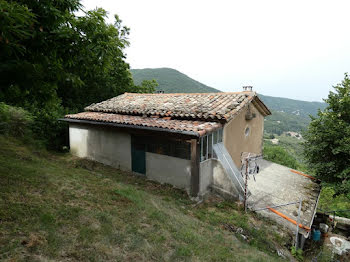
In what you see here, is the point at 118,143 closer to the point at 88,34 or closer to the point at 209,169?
the point at 209,169

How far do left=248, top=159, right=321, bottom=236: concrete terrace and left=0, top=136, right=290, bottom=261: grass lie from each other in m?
0.83

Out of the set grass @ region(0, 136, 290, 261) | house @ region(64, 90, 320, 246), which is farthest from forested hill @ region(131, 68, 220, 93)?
grass @ region(0, 136, 290, 261)

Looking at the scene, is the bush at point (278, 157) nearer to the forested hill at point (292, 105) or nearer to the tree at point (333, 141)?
the tree at point (333, 141)

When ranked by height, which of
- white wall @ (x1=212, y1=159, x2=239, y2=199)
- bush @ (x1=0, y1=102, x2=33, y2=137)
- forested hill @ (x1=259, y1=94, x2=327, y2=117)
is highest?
forested hill @ (x1=259, y1=94, x2=327, y2=117)

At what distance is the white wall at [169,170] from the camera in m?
8.23

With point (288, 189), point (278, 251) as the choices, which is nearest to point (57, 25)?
point (278, 251)

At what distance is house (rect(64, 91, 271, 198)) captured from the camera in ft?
26.3

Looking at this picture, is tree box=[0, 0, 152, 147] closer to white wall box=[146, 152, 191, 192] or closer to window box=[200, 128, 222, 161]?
window box=[200, 128, 222, 161]

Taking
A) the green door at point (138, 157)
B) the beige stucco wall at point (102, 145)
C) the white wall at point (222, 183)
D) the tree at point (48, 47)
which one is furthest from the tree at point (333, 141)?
the tree at point (48, 47)

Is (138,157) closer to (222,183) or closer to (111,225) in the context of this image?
(222,183)

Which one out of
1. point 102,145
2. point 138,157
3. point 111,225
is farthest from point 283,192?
point 102,145

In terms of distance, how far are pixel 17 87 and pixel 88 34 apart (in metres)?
1.72

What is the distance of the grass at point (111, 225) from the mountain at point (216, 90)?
1540cm

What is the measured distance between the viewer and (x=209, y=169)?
27.9ft
